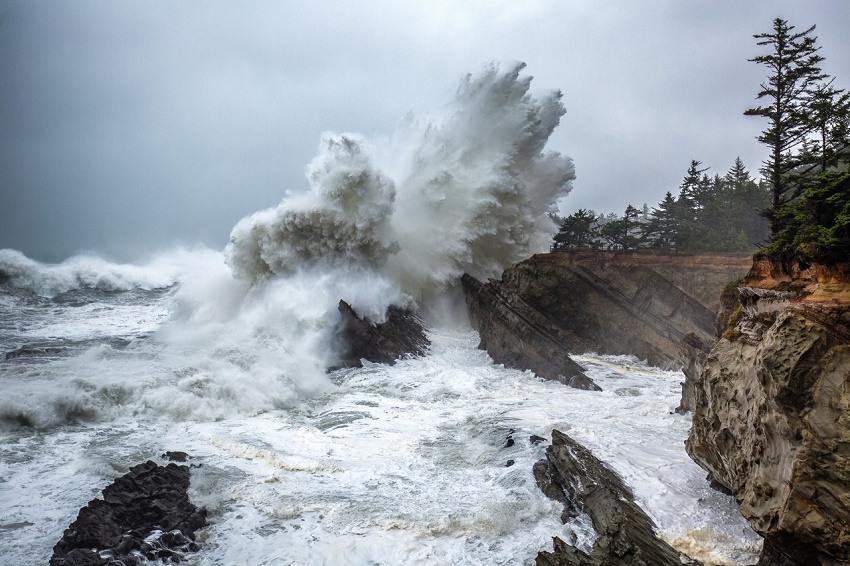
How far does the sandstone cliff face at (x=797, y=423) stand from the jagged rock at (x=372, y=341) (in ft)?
42.3

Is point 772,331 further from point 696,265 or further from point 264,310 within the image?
point 696,265

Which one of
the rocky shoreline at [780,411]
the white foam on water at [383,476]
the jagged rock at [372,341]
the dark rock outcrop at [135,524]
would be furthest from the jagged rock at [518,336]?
the dark rock outcrop at [135,524]

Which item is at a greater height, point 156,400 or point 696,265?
point 696,265

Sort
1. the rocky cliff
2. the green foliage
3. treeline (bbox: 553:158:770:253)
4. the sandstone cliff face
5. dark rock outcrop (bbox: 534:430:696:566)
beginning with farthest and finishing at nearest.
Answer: treeline (bbox: 553:158:770:253)
the rocky cliff
dark rock outcrop (bbox: 534:430:696:566)
the green foliage
the sandstone cliff face

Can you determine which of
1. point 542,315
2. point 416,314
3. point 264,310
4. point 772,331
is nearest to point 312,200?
point 264,310

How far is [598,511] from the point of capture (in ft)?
23.4

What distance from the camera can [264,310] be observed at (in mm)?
19703

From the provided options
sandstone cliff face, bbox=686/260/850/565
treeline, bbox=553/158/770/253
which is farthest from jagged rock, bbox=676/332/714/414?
treeline, bbox=553/158/770/253

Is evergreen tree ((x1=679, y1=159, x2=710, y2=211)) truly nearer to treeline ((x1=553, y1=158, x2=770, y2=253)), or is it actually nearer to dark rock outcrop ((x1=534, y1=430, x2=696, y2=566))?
treeline ((x1=553, y1=158, x2=770, y2=253))

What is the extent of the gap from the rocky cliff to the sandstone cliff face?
14574mm

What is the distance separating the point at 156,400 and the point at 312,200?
460 inches

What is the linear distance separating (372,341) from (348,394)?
4025mm

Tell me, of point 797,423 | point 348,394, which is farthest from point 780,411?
point 348,394

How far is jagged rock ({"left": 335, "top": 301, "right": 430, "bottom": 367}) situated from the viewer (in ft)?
59.6
